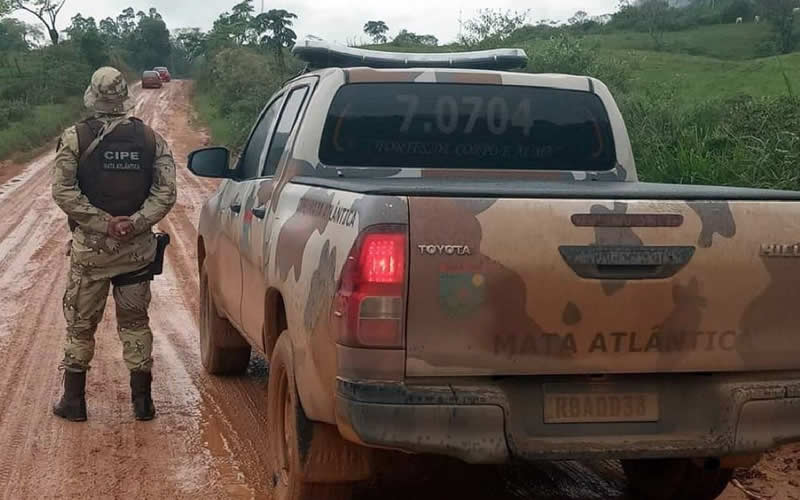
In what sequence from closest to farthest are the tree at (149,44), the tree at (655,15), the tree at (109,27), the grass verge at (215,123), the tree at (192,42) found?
the grass verge at (215,123) < the tree at (655,15) < the tree at (192,42) < the tree at (149,44) < the tree at (109,27)

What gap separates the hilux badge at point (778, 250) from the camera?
125 inches

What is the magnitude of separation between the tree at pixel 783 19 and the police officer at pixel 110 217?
53.6 meters

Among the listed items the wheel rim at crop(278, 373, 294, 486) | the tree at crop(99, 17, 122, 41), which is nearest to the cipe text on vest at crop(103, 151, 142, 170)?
the wheel rim at crop(278, 373, 294, 486)

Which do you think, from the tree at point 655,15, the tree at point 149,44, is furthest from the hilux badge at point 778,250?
the tree at point 149,44

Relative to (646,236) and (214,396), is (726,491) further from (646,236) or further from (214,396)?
(214,396)

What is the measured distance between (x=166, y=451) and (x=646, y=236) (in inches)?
113

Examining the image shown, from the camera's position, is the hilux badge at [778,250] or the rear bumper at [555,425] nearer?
the rear bumper at [555,425]

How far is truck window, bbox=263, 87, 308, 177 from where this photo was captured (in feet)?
15.9

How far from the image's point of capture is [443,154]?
4637mm

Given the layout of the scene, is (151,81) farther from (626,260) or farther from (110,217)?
(626,260)

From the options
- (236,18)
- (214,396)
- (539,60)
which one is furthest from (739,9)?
(214,396)

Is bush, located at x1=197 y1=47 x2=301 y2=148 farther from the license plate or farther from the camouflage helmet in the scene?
the license plate

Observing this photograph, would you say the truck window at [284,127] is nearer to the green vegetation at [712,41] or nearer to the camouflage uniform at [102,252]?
the camouflage uniform at [102,252]

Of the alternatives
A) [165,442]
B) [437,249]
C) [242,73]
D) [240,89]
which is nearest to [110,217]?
[165,442]
